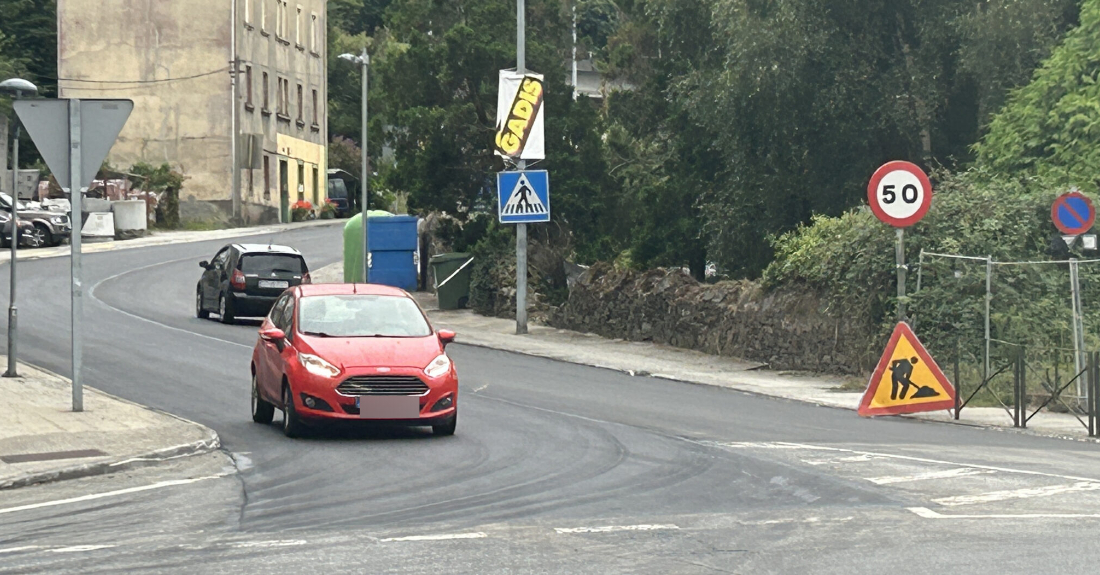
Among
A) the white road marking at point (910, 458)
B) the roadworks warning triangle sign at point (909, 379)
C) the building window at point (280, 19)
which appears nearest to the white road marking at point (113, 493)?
the white road marking at point (910, 458)

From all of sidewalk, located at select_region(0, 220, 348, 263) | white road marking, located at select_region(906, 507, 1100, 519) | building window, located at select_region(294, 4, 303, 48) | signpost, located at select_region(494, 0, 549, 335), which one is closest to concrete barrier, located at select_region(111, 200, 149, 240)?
sidewalk, located at select_region(0, 220, 348, 263)

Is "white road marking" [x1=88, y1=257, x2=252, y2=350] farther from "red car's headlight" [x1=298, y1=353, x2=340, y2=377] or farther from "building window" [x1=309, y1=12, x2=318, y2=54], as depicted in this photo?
"building window" [x1=309, y1=12, x2=318, y2=54]

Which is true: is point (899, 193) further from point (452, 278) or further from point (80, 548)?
point (452, 278)

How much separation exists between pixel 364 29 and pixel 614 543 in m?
97.3

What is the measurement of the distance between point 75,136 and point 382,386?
13.6 ft

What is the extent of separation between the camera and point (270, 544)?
9195mm

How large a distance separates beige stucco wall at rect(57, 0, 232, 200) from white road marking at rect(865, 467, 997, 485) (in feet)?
185

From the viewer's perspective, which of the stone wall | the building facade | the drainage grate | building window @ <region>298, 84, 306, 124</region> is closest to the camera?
the drainage grate

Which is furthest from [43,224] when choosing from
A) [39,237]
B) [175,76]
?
[175,76]

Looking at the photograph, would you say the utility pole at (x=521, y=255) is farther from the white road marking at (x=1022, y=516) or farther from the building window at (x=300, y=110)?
the building window at (x=300, y=110)

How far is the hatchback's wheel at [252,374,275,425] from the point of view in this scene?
54.8ft

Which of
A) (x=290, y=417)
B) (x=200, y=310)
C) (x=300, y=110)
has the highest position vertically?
(x=300, y=110)

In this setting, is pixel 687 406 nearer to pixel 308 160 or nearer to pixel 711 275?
pixel 711 275

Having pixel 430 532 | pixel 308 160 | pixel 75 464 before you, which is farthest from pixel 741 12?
pixel 308 160
